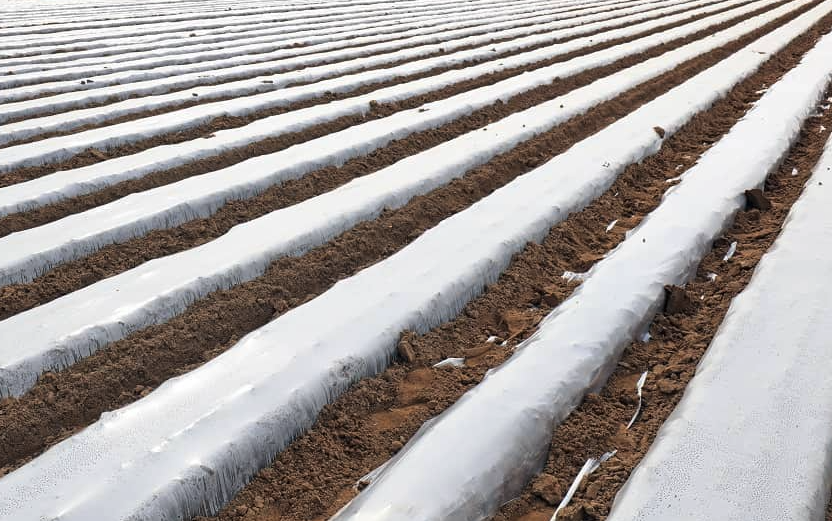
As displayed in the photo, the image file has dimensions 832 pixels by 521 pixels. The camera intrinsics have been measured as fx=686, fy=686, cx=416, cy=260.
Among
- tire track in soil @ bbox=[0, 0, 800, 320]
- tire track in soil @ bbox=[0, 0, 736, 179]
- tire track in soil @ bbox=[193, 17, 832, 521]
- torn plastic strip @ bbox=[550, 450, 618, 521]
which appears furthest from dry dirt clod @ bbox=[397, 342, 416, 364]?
tire track in soil @ bbox=[0, 0, 736, 179]

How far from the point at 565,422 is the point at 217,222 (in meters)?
1.84

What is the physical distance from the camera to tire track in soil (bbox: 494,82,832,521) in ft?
5.24

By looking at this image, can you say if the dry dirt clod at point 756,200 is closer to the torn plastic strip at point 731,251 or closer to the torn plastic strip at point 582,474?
the torn plastic strip at point 731,251

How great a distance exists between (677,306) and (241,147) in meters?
2.53

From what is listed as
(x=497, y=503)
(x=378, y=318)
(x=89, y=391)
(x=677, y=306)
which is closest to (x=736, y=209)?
(x=677, y=306)

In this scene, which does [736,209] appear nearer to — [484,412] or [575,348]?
[575,348]

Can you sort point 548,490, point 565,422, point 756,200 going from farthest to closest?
point 756,200
point 565,422
point 548,490

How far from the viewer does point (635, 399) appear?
6.27 feet

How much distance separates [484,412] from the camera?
1.75 m

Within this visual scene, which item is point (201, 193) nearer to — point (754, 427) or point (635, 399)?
point (635, 399)

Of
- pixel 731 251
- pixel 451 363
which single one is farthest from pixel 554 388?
pixel 731 251

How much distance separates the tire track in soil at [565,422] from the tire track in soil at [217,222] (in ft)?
3.90

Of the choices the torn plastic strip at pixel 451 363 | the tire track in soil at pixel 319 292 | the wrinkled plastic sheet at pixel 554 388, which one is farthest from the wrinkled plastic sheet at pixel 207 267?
the torn plastic strip at pixel 451 363

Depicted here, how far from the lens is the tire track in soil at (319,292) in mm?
1830
